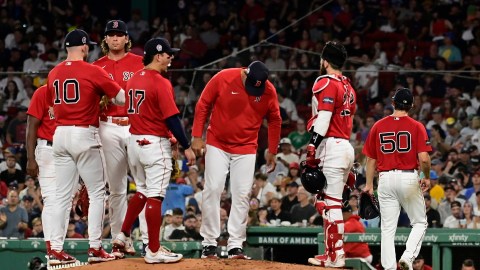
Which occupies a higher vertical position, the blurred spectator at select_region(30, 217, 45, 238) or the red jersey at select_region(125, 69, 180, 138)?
the red jersey at select_region(125, 69, 180, 138)

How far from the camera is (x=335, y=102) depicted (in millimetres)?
11195

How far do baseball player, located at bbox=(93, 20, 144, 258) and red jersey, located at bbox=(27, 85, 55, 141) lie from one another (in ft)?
2.10

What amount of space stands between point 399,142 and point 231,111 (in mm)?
1878

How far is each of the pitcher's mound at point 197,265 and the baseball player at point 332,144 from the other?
403mm

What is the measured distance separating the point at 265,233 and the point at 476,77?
446 centimetres

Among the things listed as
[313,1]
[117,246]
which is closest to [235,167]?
[117,246]

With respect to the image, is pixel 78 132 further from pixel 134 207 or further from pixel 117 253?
pixel 117 253

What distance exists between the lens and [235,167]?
11430 millimetres

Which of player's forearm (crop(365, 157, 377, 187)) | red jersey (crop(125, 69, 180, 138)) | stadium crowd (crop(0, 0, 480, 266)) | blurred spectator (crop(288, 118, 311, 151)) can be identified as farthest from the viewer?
blurred spectator (crop(288, 118, 311, 151))

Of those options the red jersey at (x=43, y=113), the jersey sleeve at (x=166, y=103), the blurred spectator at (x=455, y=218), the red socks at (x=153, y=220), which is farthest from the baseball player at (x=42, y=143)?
the blurred spectator at (x=455, y=218)

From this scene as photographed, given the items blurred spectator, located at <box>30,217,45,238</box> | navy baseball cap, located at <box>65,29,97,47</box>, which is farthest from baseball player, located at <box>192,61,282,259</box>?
blurred spectator, located at <box>30,217,45,238</box>

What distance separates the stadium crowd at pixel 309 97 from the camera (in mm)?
16250

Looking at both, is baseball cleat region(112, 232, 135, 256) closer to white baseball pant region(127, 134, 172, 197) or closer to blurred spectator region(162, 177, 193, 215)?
white baseball pant region(127, 134, 172, 197)

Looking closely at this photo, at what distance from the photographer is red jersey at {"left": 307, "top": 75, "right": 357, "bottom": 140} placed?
11.1 metres
